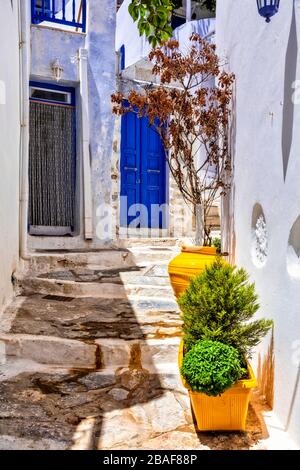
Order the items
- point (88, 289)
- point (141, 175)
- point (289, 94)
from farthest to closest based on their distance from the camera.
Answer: point (141, 175) → point (88, 289) → point (289, 94)

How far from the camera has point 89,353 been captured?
3.77m

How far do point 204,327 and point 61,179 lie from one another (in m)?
6.12

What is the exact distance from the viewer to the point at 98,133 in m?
8.30

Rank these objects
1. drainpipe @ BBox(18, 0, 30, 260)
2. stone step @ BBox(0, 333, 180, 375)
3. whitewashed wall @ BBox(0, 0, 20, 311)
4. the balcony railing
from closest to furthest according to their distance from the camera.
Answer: stone step @ BBox(0, 333, 180, 375), whitewashed wall @ BBox(0, 0, 20, 311), drainpipe @ BBox(18, 0, 30, 260), the balcony railing

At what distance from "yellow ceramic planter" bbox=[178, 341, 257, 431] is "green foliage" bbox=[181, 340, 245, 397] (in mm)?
84

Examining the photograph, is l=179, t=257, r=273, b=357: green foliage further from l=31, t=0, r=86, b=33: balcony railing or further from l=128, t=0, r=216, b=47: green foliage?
l=31, t=0, r=86, b=33: balcony railing

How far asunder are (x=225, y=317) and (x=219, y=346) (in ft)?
0.74

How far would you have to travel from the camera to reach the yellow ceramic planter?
254 centimetres

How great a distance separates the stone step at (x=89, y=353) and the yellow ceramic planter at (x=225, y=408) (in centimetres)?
100

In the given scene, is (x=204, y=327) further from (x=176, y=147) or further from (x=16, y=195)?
(x=16, y=195)

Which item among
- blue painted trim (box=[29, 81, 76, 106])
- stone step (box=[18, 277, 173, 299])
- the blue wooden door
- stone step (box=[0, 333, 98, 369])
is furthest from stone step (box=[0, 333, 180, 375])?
blue painted trim (box=[29, 81, 76, 106])

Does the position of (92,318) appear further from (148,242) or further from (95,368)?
(148,242)

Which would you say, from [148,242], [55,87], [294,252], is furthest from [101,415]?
[55,87]

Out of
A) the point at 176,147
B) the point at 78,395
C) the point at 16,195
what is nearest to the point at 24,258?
the point at 16,195
